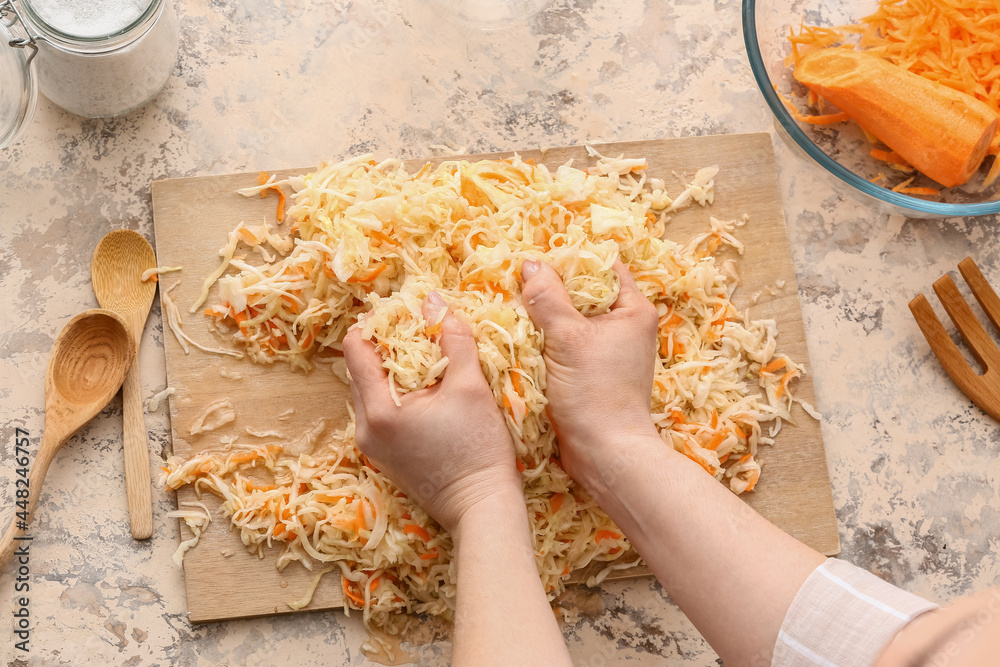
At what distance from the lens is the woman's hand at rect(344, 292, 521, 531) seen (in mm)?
1407

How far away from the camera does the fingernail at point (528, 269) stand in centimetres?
147

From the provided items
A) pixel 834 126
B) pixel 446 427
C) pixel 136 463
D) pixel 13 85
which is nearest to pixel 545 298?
pixel 446 427

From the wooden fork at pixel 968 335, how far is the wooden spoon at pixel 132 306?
5.89 feet

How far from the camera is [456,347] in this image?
1.41 meters

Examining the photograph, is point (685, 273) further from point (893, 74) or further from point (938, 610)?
point (938, 610)

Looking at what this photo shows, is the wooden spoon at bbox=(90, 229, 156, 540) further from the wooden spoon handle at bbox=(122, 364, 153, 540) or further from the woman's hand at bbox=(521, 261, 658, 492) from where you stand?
the woman's hand at bbox=(521, 261, 658, 492)

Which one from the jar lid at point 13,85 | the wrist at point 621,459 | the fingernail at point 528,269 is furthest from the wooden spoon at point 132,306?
the wrist at point 621,459

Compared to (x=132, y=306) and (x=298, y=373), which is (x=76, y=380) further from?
(x=298, y=373)

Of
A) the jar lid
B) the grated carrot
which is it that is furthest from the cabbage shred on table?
the grated carrot

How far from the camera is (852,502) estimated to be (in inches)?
69.4

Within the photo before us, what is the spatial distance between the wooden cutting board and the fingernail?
15.6 inches

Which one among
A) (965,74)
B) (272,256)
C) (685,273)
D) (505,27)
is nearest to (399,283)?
(272,256)

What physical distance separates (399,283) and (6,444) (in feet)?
3.11

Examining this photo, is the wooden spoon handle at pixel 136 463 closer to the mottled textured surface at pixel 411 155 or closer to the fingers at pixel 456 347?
the mottled textured surface at pixel 411 155
